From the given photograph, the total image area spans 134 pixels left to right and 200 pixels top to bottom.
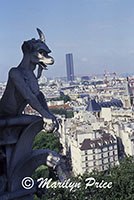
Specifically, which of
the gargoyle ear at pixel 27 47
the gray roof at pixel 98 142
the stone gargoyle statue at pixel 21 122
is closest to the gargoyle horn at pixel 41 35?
the stone gargoyle statue at pixel 21 122

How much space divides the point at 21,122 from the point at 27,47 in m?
1.11

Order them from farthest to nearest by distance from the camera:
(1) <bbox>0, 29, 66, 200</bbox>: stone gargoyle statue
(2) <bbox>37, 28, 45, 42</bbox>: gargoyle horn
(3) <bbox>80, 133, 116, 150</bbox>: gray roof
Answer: (3) <bbox>80, 133, 116, 150</bbox>: gray roof → (2) <bbox>37, 28, 45, 42</bbox>: gargoyle horn → (1) <bbox>0, 29, 66, 200</bbox>: stone gargoyle statue

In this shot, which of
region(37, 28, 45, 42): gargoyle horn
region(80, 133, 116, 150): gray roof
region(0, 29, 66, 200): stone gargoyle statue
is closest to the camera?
region(0, 29, 66, 200): stone gargoyle statue

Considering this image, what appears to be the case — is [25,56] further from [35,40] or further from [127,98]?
[127,98]

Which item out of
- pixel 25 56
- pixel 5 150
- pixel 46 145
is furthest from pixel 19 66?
pixel 46 145

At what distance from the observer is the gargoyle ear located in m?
4.49

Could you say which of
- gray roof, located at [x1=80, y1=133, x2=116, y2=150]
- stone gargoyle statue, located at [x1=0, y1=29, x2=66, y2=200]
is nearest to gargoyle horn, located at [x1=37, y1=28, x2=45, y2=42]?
stone gargoyle statue, located at [x1=0, y1=29, x2=66, y2=200]

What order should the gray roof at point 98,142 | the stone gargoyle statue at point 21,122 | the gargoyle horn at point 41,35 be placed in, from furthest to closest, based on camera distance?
the gray roof at point 98,142, the gargoyle horn at point 41,35, the stone gargoyle statue at point 21,122

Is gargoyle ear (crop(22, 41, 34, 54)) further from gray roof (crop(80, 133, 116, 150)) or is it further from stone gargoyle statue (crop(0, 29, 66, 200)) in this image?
gray roof (crop(80, 133, 116, 150))

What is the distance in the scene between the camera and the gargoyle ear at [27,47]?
14.7 feet

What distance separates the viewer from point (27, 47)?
4.53 meters

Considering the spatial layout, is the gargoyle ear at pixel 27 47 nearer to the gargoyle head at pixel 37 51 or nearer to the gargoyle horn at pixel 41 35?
the gargoyle head at pixel 37 51

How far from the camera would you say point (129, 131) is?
33969 millimetres

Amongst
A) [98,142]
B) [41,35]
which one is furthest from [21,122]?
[98,142]
